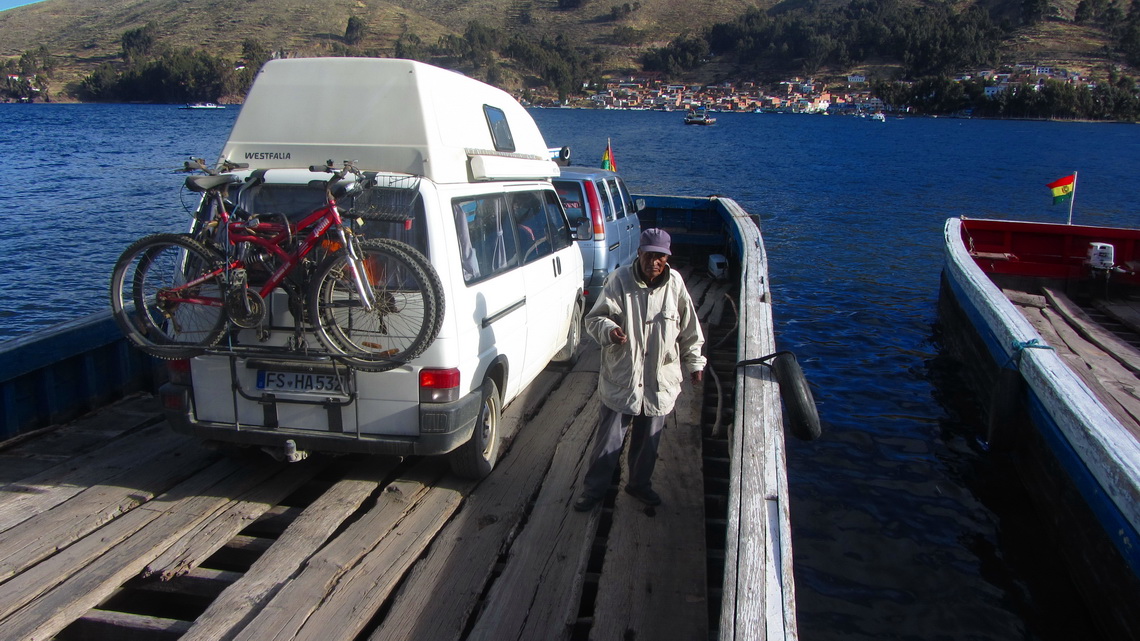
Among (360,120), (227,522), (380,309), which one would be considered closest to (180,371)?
(227,522)

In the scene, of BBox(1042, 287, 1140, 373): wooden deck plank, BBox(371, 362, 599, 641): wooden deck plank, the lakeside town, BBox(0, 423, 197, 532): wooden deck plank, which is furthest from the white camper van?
the lakeside town

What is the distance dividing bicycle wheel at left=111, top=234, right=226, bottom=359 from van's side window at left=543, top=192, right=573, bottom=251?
289cm

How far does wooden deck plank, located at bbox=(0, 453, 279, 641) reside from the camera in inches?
138

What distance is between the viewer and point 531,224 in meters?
6.08

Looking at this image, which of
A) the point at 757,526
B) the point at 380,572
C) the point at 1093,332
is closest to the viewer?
the point at 757,526

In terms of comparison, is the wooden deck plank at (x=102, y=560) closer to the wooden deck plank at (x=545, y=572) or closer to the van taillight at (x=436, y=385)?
the van taillight at (x=436, y=385)

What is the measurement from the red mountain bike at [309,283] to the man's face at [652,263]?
114cm

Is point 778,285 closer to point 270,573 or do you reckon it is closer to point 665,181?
point 270,573

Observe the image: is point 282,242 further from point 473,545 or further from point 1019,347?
point 1019,347

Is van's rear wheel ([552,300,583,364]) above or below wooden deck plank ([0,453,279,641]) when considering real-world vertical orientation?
above

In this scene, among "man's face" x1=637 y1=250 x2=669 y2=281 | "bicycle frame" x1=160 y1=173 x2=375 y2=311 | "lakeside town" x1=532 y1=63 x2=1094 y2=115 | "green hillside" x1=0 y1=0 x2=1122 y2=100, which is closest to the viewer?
"bicycle frame" x1=160 y1=173 x2=375 y2=311

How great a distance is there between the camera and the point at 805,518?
7207mm

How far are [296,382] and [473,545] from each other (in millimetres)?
1373

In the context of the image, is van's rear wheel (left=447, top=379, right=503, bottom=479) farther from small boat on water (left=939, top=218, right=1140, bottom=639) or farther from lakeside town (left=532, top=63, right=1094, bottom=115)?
lakeside town (left=532, top=63, right=1094, bottom=115)
